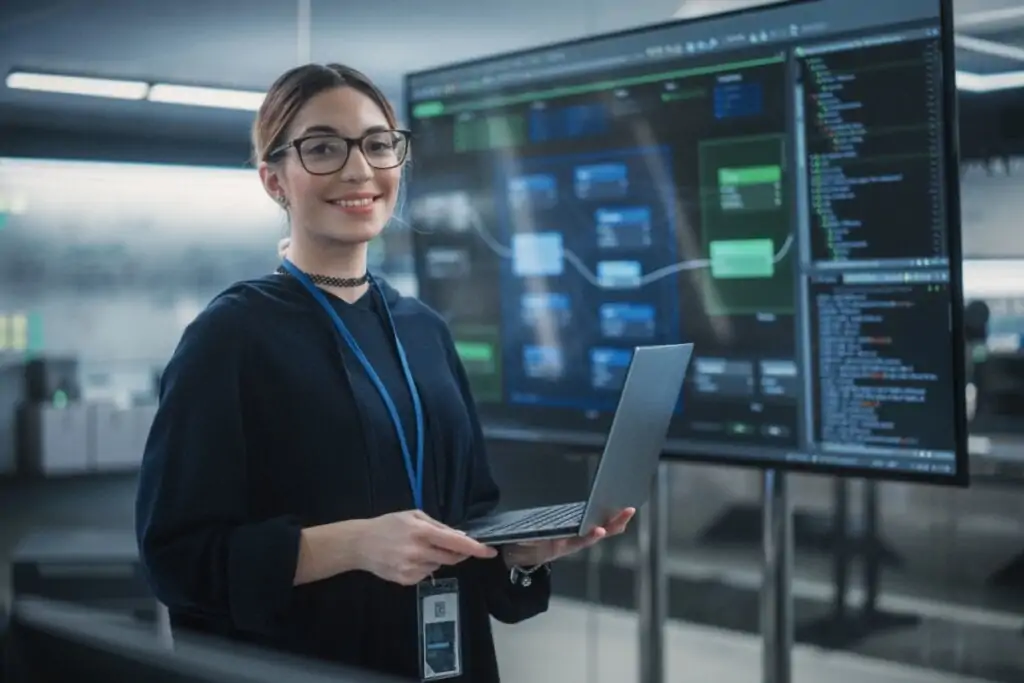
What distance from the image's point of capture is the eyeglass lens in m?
1.60

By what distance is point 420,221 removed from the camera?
3.03 metres

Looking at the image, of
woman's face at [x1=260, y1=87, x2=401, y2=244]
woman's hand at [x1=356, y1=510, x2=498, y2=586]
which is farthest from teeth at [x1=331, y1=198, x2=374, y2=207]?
woman's hand at [x1=356, y1=510, x2=498, y2=586]

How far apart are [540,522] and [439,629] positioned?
0.30 m

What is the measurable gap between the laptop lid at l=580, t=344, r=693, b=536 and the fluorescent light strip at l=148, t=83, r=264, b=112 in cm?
187

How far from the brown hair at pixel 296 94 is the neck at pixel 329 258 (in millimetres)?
135

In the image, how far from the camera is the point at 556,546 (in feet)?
5.32

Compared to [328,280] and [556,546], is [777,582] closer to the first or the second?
[556,546]

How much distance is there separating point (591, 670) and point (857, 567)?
2.85ft

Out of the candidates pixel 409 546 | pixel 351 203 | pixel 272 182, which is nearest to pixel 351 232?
pixel 351 203

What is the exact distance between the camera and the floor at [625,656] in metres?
2.55

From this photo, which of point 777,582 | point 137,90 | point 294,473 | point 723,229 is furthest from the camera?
point 137,90

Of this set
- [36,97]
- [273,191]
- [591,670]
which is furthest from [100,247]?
[591,670]

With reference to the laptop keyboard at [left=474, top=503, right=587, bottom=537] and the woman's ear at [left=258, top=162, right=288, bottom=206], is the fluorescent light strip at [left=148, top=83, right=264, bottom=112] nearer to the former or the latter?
the woman's ear at [left=258, top=162, right=288, bottom=206]

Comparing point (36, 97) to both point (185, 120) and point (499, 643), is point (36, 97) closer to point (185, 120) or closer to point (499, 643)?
point (185, 120)
